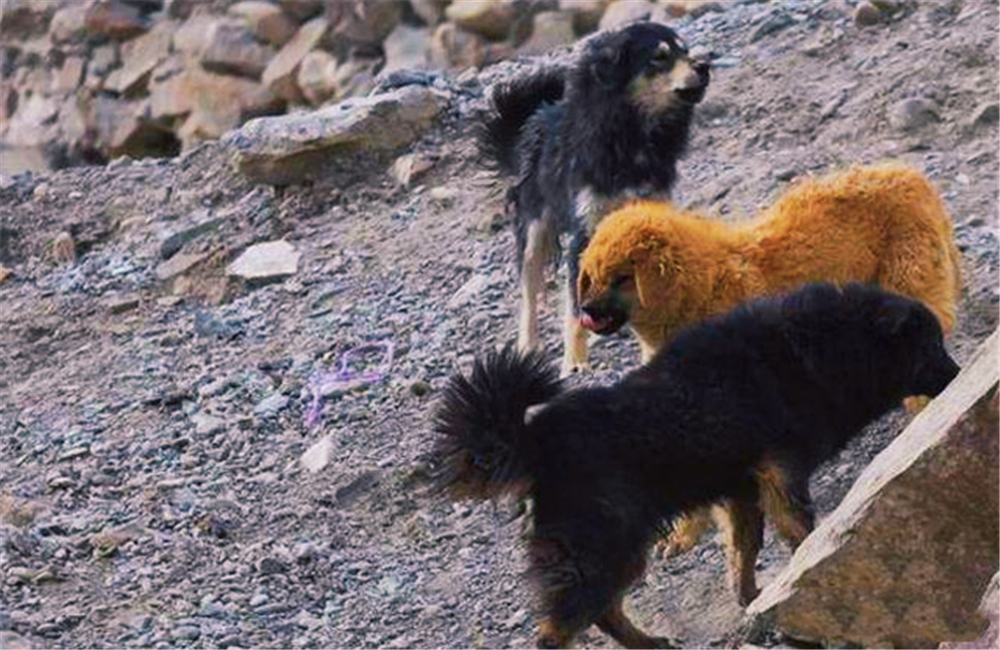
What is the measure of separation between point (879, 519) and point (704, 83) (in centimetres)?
294

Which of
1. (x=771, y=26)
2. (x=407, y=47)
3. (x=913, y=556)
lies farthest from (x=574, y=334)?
(x=407, y=47)

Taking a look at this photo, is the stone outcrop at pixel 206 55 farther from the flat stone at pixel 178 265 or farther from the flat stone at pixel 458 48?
the flat stone at pixel 178 265

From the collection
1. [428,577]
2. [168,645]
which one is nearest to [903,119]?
[428,577]

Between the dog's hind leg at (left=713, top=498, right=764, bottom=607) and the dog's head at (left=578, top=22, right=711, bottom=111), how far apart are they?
224 centimetres

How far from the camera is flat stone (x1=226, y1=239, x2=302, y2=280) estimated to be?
1027 centimetres

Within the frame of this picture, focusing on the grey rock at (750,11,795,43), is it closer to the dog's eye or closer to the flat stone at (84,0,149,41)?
the dog's eye

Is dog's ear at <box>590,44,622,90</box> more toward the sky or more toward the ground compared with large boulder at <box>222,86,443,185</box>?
more toward the sky

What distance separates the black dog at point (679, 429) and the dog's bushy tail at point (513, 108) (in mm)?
2737

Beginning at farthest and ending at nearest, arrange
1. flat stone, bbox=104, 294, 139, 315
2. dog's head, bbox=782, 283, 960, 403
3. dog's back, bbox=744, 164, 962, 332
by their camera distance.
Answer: flat stone, bbox=104, 294, 139, 315
dog's back, bbox=744, 164, 962, 332
dog's head, bbox=782, 283, 960, 403

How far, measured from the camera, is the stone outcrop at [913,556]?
5.86 m

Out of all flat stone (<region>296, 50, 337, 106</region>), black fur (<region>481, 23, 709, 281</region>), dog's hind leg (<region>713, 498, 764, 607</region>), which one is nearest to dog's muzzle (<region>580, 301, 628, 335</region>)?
dog's hind leg (<region>713, 498, 764, 607</region>)

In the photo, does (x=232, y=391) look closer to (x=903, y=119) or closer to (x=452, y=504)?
(x=452, y=504)

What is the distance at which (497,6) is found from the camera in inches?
595

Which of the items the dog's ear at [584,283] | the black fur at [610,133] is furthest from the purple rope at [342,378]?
the dog's ear at [584,283]
